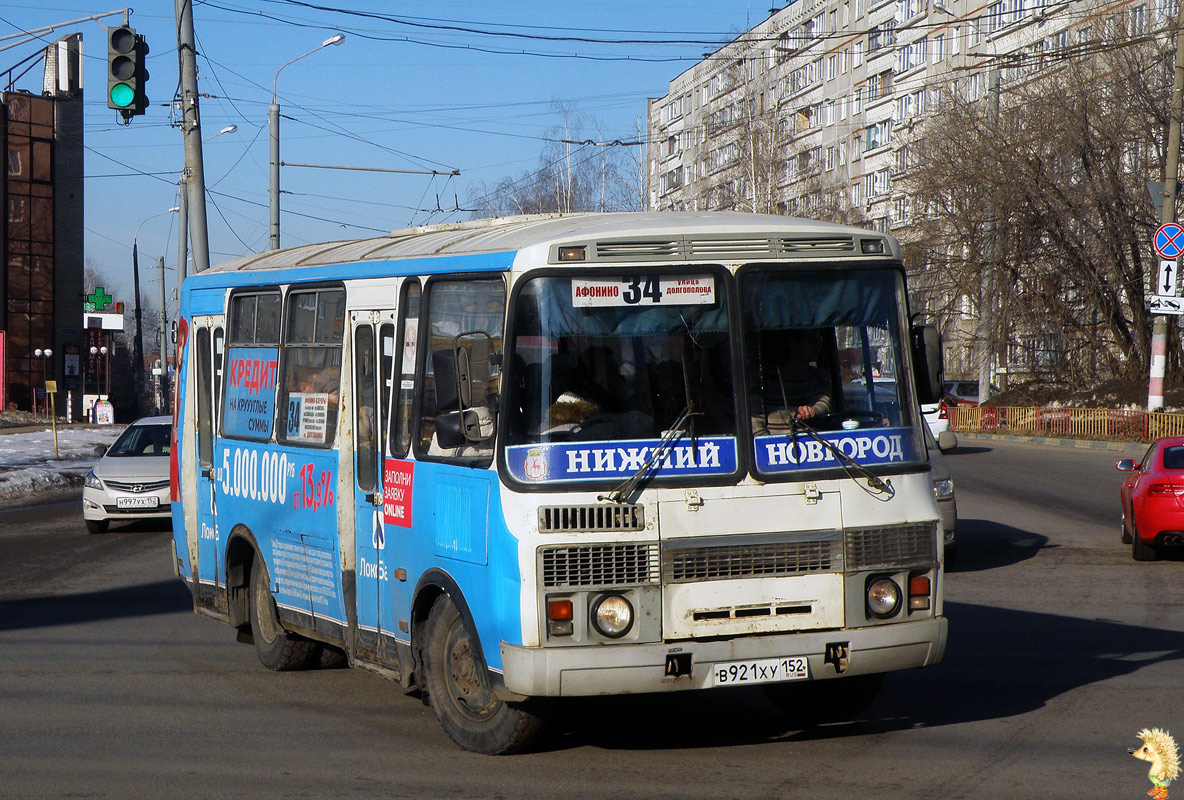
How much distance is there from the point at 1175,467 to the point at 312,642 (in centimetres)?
916

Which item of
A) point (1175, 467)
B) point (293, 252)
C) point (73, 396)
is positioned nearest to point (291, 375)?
point (293, 252)

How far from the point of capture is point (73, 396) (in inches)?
2506

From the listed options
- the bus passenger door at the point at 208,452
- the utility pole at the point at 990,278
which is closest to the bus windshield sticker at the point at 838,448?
the bus passenger door at the point at 208,452

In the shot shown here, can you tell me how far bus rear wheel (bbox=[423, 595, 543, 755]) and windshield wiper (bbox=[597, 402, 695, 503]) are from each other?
956 mm

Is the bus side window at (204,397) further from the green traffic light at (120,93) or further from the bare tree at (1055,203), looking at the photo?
the bare tree at (1055,203)

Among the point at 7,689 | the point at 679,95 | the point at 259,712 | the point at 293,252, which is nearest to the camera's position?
the point at 259,712

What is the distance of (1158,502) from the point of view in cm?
1384

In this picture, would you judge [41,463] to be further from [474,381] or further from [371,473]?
[474,381]

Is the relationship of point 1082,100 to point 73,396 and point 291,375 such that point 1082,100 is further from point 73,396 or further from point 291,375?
point 73,396

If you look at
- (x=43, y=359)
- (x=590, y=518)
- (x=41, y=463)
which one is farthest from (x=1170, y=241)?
(x=43, y=359)

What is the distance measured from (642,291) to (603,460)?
2.60ft

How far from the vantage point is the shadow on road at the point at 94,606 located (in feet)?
36.9

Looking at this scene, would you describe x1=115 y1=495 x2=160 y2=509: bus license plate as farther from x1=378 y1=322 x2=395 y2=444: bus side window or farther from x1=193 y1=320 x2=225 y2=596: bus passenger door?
x1=378 y1=322 x2=395 y2=444: bus side window

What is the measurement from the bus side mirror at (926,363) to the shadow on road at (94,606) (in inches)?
282
